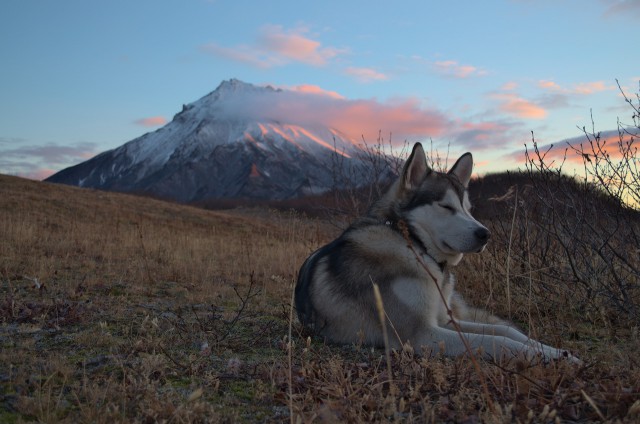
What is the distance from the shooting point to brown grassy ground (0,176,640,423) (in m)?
2.88

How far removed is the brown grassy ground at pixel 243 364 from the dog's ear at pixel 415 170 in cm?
127

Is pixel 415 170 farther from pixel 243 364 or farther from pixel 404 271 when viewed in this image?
pixel 243 364

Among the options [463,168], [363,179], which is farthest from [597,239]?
[363,179]

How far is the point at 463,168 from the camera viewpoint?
5660mm

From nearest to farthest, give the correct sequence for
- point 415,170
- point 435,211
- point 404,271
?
point 404,271 → point 435,211 → point 415,170

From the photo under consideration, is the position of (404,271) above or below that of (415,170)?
below

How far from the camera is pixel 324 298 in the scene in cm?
486

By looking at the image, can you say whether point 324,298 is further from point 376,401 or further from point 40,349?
point 40,349

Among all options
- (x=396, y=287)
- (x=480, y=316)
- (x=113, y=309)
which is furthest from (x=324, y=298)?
(x=113, y=309)

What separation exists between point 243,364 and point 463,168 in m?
3.13

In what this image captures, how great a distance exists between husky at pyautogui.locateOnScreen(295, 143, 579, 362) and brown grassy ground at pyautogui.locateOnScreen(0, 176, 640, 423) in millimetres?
277

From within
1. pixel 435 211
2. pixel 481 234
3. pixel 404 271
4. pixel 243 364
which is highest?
pixel 435 211

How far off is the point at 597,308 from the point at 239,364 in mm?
4283

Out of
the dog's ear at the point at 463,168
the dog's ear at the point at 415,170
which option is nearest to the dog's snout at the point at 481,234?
the dog's ear at the point at 415,170
